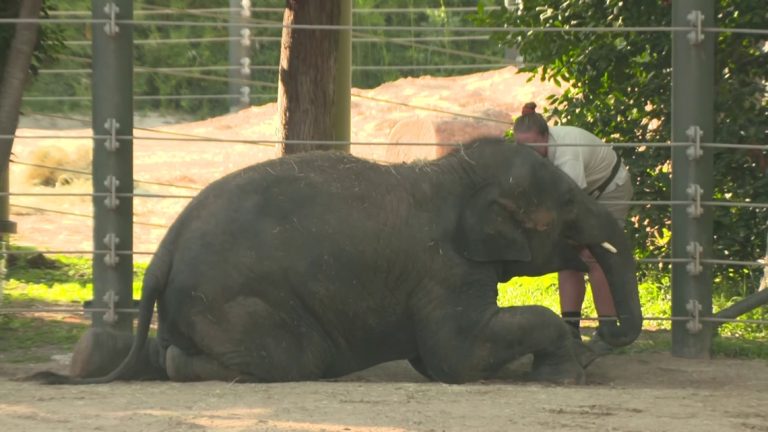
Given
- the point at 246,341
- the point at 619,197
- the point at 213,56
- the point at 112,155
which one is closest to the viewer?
the point at 246,341

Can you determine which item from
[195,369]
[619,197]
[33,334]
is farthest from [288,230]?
[33,334]

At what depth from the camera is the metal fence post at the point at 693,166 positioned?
7.53 metres

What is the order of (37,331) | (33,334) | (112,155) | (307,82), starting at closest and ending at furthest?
(112,155), (33,334), (37,331), (307,82)

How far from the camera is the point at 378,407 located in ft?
18.9

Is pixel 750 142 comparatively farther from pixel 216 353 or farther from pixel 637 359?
pixel 216 353

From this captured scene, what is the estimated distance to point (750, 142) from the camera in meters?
9.05

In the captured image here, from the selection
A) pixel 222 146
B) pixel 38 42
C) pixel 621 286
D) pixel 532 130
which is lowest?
pixel 621 286

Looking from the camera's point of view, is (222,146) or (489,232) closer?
(489,232)

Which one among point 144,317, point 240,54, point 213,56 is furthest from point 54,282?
point 213,56

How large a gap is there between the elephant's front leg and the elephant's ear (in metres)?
0.22

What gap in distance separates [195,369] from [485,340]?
4.14 feet

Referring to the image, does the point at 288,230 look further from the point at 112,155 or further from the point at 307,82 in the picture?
the point at 307,82

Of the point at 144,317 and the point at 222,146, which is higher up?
the point at 222,146

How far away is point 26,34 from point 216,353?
2.28 metres
